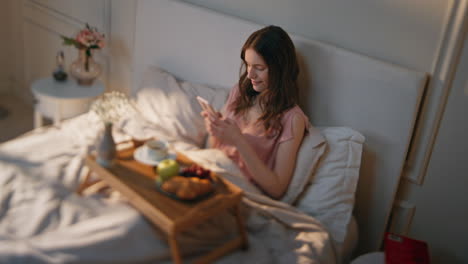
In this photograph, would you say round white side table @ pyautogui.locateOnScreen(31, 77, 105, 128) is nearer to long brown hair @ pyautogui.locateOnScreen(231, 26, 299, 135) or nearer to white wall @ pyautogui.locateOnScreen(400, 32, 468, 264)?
long brown hair @ pyautogui.locateOnScreen(231, 26, 299, 135)

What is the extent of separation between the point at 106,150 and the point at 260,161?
57cm

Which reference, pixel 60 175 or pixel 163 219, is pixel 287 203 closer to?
pixel 163 219

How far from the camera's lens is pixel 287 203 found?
1.96 m

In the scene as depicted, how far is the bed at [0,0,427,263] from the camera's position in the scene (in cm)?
154

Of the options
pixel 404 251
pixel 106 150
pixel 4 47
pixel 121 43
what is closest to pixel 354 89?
pixel 404 251

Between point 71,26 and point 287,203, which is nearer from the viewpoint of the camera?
point 287,203

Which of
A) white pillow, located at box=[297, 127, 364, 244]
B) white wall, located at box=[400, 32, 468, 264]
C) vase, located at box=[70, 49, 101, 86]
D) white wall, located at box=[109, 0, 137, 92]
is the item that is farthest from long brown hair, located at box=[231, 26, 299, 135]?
vase, located at box=[70, 49, 101, 86]

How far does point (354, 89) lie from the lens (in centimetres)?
197

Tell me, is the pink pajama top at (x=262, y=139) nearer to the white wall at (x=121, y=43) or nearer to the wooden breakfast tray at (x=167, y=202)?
the wooden breakfast tray at (x=167, y=202)

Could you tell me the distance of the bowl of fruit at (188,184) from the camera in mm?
1592

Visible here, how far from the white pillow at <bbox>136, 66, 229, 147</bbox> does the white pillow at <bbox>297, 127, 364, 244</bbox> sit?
0.58 m

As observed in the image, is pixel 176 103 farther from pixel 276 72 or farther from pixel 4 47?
pixel 4 47

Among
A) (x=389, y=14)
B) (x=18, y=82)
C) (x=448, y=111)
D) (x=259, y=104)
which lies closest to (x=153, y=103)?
(x=259, y=104)

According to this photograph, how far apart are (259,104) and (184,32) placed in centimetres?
72
